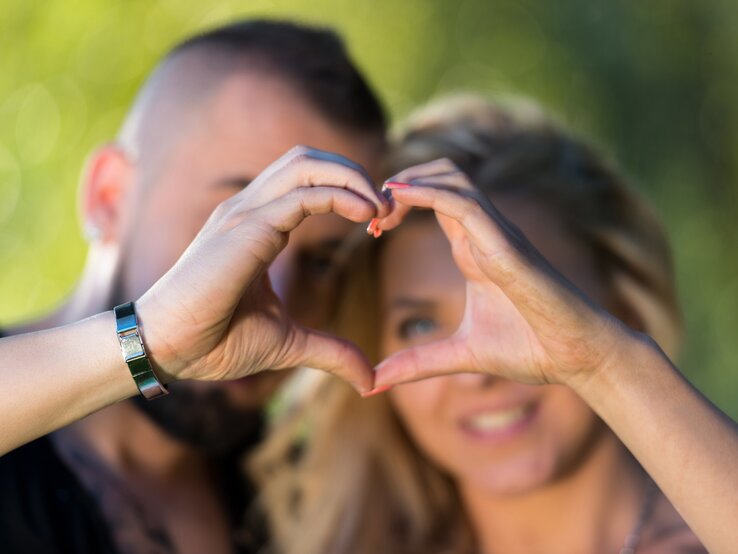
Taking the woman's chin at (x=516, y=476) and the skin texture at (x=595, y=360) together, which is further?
the woman's chin at (x=516, y=476)

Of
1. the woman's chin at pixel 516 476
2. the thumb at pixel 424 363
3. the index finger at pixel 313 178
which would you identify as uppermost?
the index finger at pixel 313 178

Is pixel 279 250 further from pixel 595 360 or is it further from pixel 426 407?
pixel 426 407

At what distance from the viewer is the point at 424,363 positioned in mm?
1849

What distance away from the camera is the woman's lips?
2451 millimetres

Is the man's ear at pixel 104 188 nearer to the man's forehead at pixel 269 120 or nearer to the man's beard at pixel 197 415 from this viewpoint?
the man's forehead at pixel 269 120

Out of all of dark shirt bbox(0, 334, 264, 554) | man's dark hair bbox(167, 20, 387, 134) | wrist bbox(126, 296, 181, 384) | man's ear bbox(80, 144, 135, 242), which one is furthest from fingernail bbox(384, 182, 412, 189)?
man's ear bbox(80, 144, 135, 242)

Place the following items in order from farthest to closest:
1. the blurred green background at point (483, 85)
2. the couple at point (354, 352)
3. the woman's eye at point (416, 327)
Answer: the blurred green background at point (483, 85) → the woman's eye at point (416, 327) → the couple at point (354, 352)

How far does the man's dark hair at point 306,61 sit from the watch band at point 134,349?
1.20 m

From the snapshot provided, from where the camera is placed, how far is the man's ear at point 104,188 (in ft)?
9.14

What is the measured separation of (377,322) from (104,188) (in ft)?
2.93

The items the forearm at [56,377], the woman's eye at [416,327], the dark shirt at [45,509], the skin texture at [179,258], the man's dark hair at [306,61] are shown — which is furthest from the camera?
the man's dark hair at [306,61]

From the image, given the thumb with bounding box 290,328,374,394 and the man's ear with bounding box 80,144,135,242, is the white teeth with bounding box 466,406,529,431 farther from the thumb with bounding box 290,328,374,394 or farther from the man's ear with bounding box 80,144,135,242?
the man's ear with bounding box 80,144,135,242

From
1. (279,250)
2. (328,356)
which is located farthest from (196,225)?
(279,250)

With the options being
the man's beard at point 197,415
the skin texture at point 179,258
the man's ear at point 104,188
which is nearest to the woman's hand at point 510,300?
the skin texture at point 179,258
